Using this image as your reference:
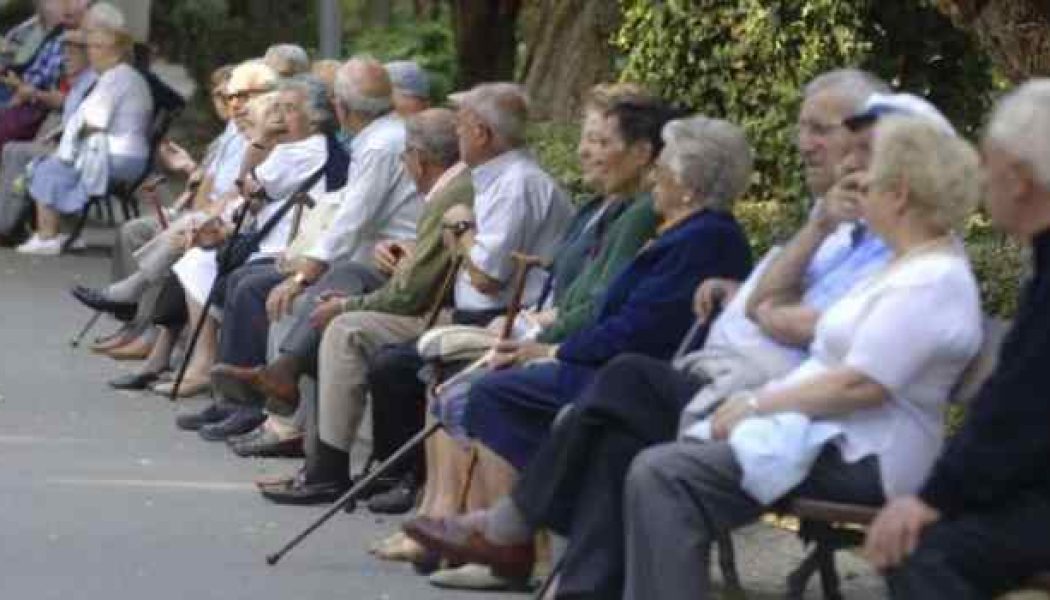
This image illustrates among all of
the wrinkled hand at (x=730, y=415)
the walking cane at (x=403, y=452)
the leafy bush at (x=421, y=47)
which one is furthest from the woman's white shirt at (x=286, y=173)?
the leafy bush at (x=421, y=47)

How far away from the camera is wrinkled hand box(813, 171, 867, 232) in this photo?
26.9 feet

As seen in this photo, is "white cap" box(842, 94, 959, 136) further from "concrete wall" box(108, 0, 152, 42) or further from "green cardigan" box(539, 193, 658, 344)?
"concrete wall" box(108, 0, 152, 42)

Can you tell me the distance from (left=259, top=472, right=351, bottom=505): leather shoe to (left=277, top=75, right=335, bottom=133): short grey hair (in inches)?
92.3

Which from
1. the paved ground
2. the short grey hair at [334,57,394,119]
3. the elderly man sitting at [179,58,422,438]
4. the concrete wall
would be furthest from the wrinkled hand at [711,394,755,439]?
the concrete wall

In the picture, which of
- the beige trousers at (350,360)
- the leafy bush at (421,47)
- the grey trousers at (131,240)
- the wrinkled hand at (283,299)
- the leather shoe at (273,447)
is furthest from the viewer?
the leafy bush at (421,47)

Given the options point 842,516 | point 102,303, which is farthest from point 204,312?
point 842,516

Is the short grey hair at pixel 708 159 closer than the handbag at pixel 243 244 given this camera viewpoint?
Yes

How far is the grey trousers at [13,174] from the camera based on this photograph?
19.8 metres

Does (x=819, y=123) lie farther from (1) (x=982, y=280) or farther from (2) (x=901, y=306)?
(1) (x=982, y=280)

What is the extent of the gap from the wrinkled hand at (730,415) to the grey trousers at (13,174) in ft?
40.2

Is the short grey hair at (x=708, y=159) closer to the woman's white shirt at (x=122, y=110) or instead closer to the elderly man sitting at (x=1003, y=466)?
the elderly man sitting at (x=1003, y=466)

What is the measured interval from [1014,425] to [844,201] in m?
1.55

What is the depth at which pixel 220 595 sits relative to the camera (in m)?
9.57

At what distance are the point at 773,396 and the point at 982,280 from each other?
387 centimetres
